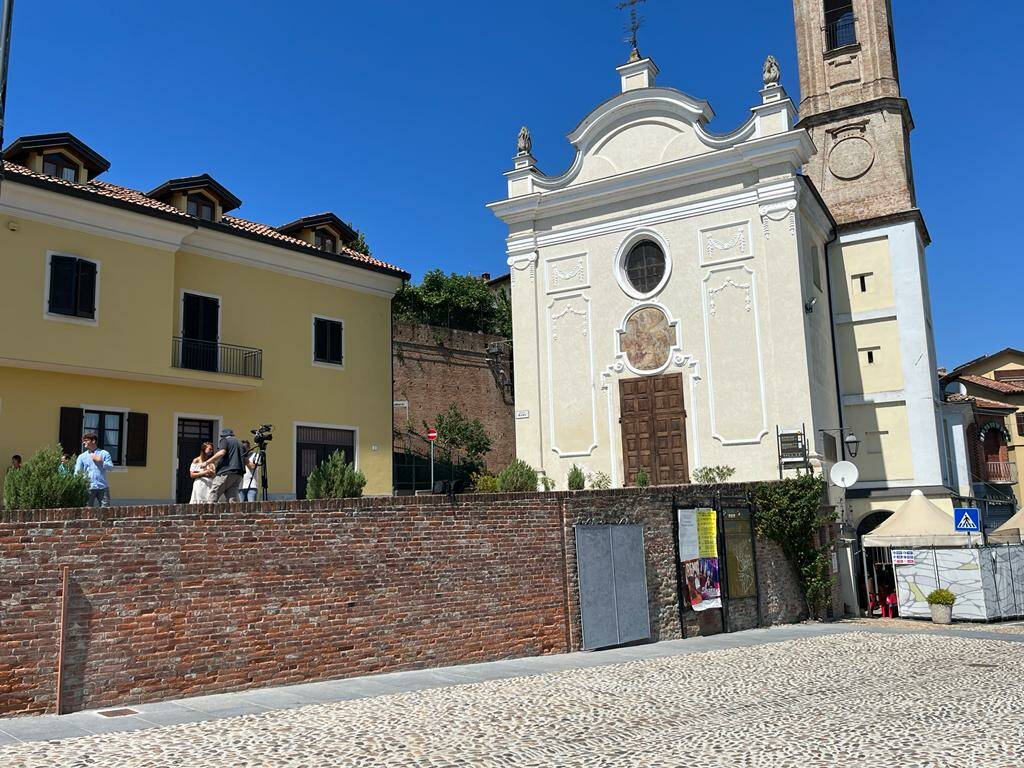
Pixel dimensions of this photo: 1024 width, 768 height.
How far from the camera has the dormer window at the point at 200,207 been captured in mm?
21391

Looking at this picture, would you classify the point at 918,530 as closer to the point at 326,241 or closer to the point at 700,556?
the point at 700,556

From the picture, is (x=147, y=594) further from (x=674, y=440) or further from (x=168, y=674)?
(x=674, y=440)

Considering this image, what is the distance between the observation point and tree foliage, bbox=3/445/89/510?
34.0 feet

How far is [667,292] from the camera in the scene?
24.9 metres

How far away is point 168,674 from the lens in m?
10.5

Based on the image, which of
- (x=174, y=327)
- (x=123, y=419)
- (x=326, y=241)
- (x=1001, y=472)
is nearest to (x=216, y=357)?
(x=174, y=327)

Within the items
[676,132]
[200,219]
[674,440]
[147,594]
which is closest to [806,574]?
[674,440]

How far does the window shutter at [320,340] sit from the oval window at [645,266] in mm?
8567

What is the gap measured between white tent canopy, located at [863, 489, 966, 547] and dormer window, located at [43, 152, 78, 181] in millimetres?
19847

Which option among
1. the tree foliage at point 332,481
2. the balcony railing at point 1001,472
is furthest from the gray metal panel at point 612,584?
the balcony railing at point 1001,472

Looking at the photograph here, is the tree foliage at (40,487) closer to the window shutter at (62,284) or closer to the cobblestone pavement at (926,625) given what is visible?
the window shutter at (62,284)

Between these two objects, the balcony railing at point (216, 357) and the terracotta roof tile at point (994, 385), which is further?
the terracotta roof tile at point (994, 385)

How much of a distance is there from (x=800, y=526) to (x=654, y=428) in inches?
234

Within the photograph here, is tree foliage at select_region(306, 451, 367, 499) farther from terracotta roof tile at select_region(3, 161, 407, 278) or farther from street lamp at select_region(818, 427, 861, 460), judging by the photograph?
street lamp at select_region(818, 427, 861, 460)
